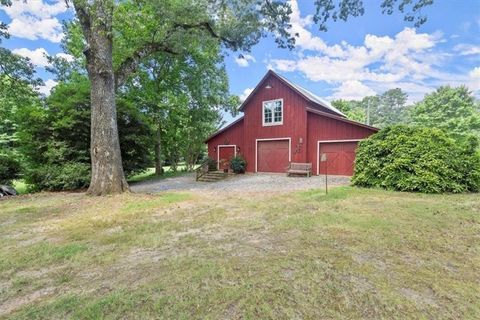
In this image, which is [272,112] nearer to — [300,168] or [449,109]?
[300,168]

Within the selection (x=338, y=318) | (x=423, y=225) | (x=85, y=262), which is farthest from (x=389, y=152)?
(x=85, y=262)

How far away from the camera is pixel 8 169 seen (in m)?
12.4

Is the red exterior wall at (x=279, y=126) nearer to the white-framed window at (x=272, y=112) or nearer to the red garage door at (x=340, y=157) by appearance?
the white-framed window at (x=272, y=112)

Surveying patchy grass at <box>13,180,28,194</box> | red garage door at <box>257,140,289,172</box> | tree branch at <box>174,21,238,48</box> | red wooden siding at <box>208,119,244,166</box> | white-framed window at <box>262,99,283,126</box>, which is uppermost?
tree branch at <box>174,21,238,48</box>

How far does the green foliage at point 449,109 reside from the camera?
2935 centimetres

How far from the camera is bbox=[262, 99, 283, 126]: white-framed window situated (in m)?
15.9

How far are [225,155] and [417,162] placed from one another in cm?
1155

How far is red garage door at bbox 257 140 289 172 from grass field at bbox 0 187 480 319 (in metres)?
9.57

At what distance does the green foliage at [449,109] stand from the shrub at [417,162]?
2601 centimetres

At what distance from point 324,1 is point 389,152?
5.91m

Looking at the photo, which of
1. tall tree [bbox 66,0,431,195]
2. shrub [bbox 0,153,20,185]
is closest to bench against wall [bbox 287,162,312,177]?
tall tree [bbox 66,0,431,195]

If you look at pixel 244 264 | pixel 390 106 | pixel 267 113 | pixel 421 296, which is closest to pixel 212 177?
pixel 267 113

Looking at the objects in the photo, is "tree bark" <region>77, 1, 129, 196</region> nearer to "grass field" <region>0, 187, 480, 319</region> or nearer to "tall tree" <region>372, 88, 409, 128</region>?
"grass field" <region>0, 187, 480, 319</region>

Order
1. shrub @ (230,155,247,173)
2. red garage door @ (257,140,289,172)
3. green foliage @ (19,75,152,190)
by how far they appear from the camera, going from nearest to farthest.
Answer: green foliage @ (19,75,152,190) < red garage door @ (257,140,289,172) < shrub @ (230,155,247,173)
